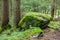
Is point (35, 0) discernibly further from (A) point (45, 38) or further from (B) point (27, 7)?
(A) point (45, 38)

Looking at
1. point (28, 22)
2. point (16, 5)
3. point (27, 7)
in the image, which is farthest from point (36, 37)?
point (27, 7)

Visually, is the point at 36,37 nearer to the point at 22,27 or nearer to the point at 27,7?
the point at 22,27

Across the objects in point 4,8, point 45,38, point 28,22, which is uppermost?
point 4,8

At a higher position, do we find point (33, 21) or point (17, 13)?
point (17, 13)

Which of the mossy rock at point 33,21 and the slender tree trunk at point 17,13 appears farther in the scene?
the slender tree trunk at point 17,13

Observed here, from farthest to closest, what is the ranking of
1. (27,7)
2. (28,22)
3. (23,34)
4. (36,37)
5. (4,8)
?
1. (27,7)
2. (4,8)
3. (28,22)
4. (23,34)
5. (36,37)

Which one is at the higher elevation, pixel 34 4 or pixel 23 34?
pixel 34 4

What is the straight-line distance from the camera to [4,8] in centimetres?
1241

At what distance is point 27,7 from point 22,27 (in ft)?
32.9

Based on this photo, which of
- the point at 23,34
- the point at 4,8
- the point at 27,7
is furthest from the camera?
the point at 27,7

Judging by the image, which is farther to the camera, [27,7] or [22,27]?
[27,7]

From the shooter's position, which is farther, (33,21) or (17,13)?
(17,13)

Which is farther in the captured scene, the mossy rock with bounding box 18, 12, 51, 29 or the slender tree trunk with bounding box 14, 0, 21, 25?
the slender tree trunk with bounding box 14, 0, 21, 25

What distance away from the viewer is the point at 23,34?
30.3 feet
